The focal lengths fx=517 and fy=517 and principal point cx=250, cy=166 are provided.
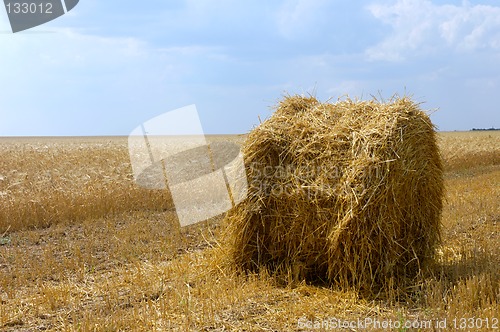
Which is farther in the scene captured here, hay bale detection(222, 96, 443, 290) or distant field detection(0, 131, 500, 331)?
hay bale detection(222, 96, 443, 290)

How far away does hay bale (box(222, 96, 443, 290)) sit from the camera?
5.55 metres

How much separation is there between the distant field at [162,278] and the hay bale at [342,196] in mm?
321

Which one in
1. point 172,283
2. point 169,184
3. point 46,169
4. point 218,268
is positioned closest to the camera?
point 172,283

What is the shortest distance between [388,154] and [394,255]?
1.14 metres

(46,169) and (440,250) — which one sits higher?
(46,169)

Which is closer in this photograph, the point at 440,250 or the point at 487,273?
the point at 487,273

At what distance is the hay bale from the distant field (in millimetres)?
321

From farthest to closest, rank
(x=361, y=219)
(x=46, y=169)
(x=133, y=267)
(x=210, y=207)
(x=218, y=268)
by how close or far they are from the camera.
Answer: (x=46, y=169)
(x=210, y=207)
(x=133, y=267)
(x=218, y=268)
(x=361, y=219)

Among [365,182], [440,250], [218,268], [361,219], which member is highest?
[365,182]

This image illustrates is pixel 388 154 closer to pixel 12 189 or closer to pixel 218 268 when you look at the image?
pixel 218 268

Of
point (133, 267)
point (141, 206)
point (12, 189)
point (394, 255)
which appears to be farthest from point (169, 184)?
point (394, 255)

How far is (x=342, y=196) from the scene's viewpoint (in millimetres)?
5559

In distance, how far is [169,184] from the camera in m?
14.2

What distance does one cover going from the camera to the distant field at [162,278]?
4.88 m
